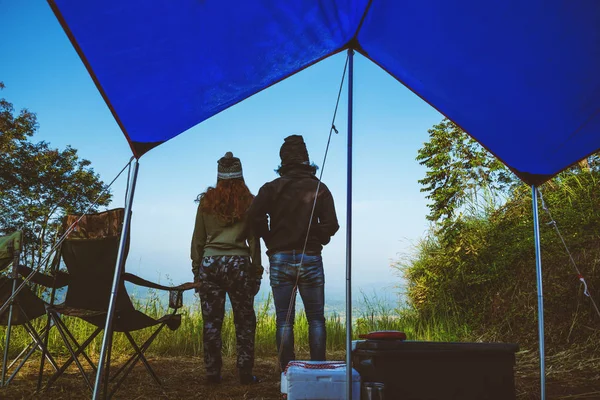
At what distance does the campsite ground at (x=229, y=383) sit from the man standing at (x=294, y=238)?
17.1 inches

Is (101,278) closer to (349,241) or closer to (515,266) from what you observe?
(349,241)

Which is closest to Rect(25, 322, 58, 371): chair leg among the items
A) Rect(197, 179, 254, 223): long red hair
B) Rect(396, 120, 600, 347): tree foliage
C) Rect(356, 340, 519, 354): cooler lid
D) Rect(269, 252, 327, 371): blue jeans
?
Rect(197, 179, 254, 223): long red hair

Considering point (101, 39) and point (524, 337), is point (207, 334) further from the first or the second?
point (524, 337)

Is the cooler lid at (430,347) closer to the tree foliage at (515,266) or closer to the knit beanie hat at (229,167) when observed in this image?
the knit beanie hat at (229,167)

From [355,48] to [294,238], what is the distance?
45.3 inches

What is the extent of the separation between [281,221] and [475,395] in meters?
1.42

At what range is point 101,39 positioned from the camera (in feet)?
6.52

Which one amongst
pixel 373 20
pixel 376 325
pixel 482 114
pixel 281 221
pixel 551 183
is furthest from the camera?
pixel 376 325

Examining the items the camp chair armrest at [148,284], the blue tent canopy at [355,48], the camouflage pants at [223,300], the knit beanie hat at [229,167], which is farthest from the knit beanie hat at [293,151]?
the camp chair armrest at [148,284]

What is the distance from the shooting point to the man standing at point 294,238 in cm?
290

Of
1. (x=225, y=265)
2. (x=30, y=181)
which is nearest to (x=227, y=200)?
(x=225, y=265)

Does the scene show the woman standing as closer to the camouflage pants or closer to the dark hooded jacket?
the camouflage pants

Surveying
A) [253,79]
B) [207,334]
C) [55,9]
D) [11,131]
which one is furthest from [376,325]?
[11,131]

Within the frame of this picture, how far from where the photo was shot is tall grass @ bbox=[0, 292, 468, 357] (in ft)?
15.6
